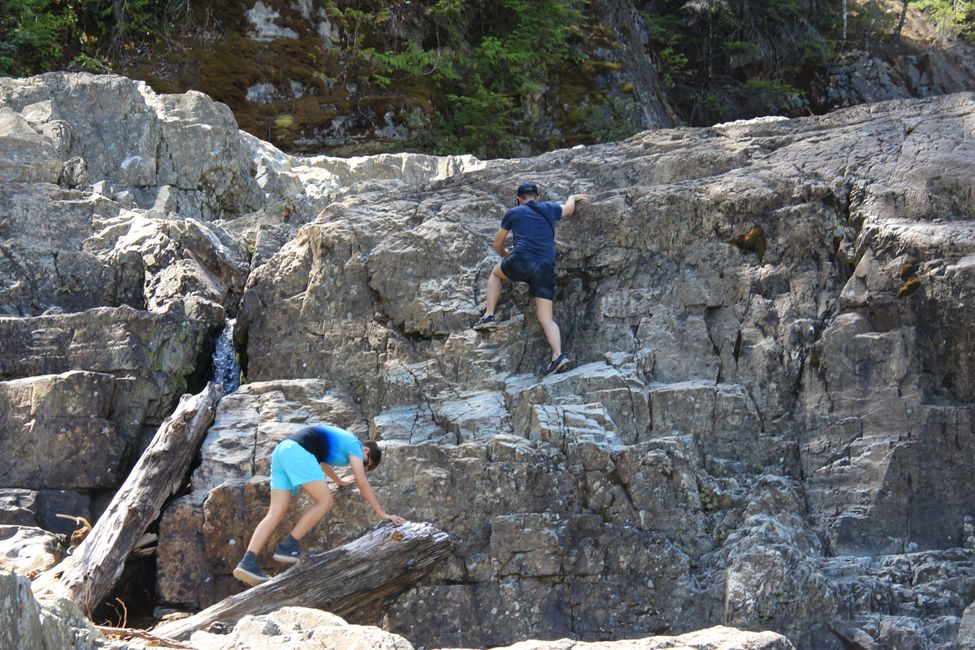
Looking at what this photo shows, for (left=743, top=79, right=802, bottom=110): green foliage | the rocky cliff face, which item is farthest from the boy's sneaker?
(left=743, top=79, right=802, bottom=110): green foliage

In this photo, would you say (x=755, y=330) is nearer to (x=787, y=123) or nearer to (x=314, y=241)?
(x=787, y=123)

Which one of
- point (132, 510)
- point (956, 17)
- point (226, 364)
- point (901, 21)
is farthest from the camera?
point (901, 21)

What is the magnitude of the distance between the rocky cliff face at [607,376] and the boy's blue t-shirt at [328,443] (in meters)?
0.76

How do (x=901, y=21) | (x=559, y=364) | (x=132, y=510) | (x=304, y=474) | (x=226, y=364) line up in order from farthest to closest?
(x=901, y=21) < (x=226, y=364) < (x=559, y=364) < (x=132, y=510) < (x=304, y=474)

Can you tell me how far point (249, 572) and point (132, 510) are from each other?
4.17 ft

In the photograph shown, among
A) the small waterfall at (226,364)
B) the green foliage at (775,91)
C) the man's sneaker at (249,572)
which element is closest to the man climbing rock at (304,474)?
the man's sneaker at (249,572)

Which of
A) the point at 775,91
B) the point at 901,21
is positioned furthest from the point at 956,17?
the point at 775,91

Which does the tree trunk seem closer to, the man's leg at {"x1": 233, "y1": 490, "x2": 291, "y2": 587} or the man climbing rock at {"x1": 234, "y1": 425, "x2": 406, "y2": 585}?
the man climbing rock at {"x1": 234, "y1": 425, "x2": 406, "y2": 585}

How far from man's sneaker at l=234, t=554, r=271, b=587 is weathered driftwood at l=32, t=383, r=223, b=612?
1069 millimetres

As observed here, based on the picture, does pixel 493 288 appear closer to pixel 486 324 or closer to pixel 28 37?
pixel 486 324

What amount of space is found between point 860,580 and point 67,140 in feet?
32.5

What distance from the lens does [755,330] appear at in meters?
9.58

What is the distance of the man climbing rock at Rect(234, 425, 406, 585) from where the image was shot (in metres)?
8.23

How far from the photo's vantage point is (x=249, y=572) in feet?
26.6
